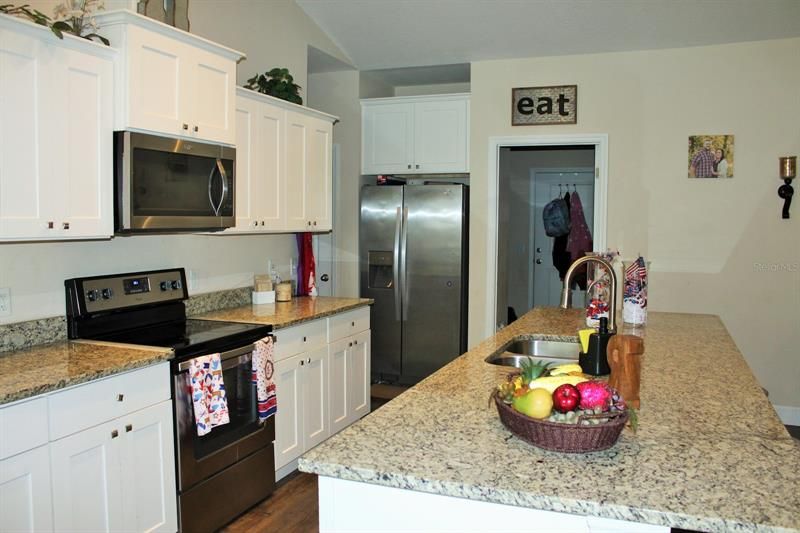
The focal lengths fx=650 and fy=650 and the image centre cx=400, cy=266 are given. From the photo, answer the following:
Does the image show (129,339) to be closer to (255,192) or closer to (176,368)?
(176,368)

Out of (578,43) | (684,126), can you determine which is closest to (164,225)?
(578,43)

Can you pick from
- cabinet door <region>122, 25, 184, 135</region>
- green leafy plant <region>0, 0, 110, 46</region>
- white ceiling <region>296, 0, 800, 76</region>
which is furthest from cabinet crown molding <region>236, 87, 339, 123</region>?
white ceiling <region>296, 0, 800, 76</region>

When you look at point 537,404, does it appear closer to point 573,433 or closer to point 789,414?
point 573,433

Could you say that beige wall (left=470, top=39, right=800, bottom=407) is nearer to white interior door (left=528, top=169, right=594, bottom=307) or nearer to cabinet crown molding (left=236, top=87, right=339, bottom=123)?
cabinet crown molding (left=236, top=87, right=339, bottom=123)

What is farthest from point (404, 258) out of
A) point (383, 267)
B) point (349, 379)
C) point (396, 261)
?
point (349, 379)

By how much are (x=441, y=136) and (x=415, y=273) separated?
1.13 metres

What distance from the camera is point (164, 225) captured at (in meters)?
2.80

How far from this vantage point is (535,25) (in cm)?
448

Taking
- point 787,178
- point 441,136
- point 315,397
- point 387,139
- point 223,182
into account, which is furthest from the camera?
point 387,139

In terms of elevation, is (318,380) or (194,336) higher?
(194,336)

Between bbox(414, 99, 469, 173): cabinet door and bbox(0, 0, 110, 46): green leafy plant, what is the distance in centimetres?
299

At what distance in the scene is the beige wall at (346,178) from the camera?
17.9 feet

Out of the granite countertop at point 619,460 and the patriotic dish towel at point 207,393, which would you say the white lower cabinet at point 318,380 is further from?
the granite countertop at point 619,460

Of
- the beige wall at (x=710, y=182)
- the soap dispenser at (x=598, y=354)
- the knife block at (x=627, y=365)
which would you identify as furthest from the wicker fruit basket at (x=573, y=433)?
the beige wall at (x=710, y=182)
